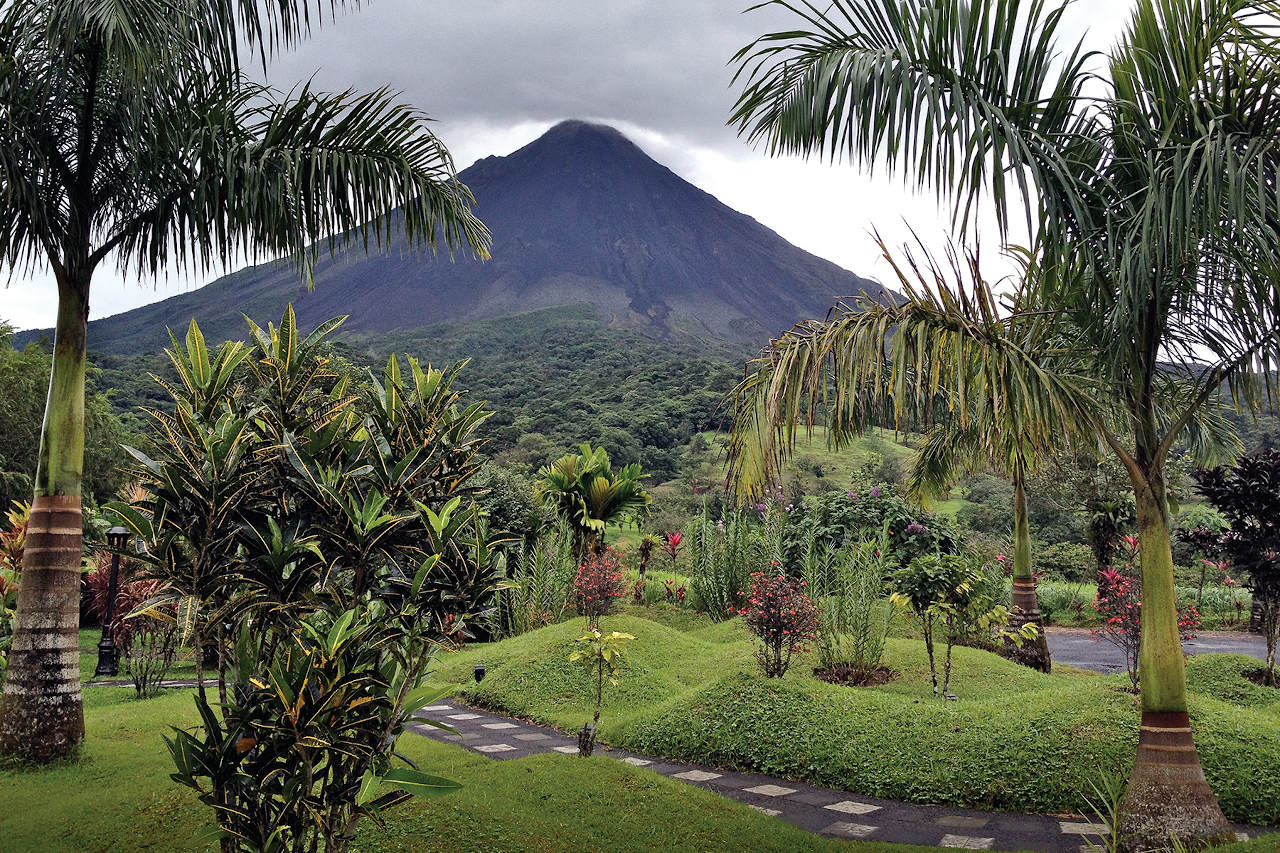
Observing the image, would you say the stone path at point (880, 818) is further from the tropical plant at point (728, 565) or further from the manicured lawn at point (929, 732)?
the tropical plant at point (728, 565)

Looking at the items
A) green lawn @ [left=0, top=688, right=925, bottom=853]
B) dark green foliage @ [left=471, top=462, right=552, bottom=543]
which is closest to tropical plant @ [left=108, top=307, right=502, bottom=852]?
green lawn @ [left=0, top=688, right=925, bottom=853]

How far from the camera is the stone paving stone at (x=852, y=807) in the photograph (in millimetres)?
4984

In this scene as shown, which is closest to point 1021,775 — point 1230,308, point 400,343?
point 1230,308

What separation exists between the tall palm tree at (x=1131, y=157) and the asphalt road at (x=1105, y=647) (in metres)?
7.34

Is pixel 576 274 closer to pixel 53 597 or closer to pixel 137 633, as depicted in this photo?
pixel 137 633

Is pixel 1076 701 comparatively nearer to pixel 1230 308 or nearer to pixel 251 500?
pixel 1230 308

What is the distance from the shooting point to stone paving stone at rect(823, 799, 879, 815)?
498cm

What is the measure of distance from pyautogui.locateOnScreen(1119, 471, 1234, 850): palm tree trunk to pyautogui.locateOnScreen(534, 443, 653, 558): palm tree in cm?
979

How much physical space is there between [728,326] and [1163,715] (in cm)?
8752

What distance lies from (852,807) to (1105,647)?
395 inches

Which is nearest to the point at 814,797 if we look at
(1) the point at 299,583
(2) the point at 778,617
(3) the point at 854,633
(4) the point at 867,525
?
(2) the point at 778,617

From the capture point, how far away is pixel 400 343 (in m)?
66.8

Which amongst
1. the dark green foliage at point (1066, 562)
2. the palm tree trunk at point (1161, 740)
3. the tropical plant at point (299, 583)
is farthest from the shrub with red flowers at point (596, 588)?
the dark green foliage at point (1066, 562)

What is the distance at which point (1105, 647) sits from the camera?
12984mm
